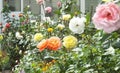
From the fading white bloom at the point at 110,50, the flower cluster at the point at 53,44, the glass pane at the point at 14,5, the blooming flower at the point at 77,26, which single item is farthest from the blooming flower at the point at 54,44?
the glass pane at the point at 14,5

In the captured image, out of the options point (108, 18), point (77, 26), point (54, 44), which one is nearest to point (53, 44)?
point (54, 44)

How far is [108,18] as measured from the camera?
1.40 meters

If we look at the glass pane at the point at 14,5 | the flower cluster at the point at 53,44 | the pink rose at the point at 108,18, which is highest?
the pink rose at the point at 108,18

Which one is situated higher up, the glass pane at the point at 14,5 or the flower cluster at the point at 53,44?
the flower cluster at the point at 53,44

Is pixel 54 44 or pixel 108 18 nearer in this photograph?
pixel 108 18

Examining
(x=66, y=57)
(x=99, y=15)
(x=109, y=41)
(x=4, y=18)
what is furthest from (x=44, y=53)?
(x=4, y=18)

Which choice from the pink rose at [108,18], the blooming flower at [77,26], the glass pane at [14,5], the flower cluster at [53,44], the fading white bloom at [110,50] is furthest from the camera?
the glass pane at [14,5]

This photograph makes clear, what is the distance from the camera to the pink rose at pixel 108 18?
1.39 meters

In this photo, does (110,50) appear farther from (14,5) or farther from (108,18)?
(14,5)

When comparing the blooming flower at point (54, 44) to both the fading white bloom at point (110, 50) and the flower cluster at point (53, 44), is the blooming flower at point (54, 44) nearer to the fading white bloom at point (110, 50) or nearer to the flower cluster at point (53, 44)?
the flower cluster at point (53, 44)

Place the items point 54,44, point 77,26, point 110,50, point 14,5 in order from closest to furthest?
point 110,50 < point 77,26 < point 54,44 < point 14,5

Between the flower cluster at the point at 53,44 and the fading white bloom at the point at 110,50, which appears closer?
the fading white bloom at the point at 110,50

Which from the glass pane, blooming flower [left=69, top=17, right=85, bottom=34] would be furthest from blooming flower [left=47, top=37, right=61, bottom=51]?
the glass pane

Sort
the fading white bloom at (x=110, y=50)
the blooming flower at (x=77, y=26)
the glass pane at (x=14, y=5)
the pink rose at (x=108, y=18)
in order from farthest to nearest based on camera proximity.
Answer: the glass pane at (x=14, y=5), the blooming flower at (x=77, y=26), the fading white bloom at (x=110, y=50), the pink rose at (x=108, y=18)
